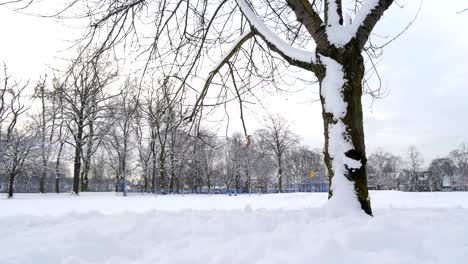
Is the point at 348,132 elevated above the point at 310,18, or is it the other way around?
the point at 310,18

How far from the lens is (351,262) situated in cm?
232

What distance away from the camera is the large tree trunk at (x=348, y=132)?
4.09 m

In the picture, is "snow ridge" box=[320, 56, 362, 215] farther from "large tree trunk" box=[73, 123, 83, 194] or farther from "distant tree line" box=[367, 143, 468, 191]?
"distant tree line" box=[367, 143, 468, 191]

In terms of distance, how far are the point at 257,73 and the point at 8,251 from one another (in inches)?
207

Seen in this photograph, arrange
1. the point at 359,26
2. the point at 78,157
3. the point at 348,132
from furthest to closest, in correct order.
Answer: the point at 78,157 → the point at 359,26 → the point at 348,132

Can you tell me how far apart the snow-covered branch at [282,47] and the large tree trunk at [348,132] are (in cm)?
32

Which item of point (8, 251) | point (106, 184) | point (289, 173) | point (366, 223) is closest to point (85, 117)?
point (8, 251)

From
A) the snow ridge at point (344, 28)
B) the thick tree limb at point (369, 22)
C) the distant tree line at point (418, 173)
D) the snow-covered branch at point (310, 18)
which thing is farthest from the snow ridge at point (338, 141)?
the distant tree line at point (418, 173)

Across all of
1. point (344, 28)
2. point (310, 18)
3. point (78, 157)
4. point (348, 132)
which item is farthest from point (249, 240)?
point (78, 157)

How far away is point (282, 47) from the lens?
4996mm

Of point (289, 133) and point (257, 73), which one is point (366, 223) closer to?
point (257, 73)

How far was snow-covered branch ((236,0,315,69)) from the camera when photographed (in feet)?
15.9

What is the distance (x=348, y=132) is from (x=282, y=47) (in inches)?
63.3

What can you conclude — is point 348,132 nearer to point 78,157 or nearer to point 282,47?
point 282,47
